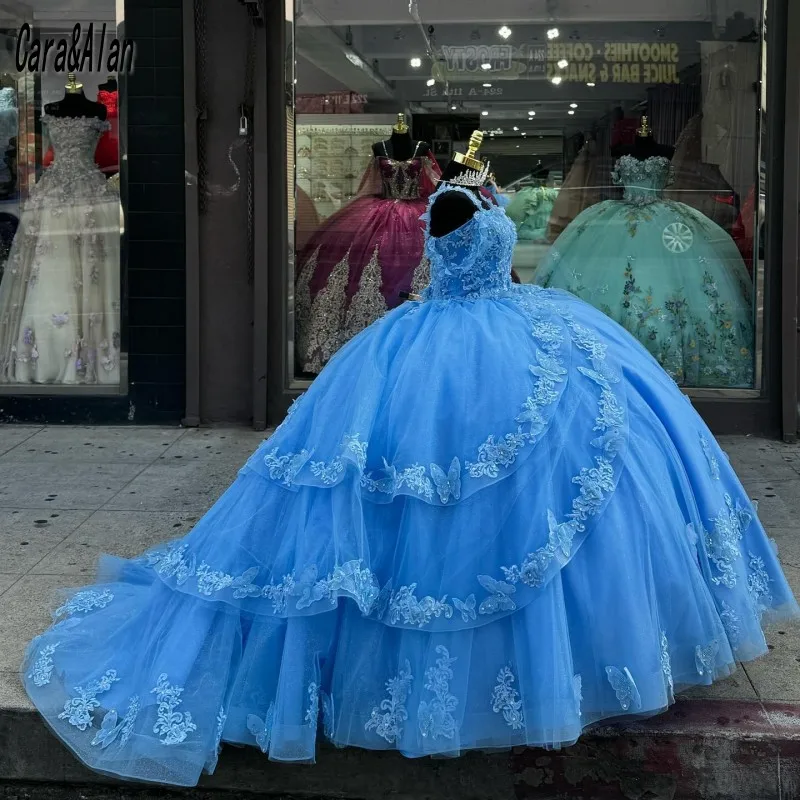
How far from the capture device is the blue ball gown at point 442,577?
Answer: 9.33 ft

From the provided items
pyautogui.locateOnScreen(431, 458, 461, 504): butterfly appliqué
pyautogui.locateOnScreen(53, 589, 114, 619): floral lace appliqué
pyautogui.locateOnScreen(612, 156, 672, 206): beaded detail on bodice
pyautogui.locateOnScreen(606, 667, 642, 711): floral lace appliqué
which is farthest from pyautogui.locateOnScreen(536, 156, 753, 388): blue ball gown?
pyautogui.locateOnScreen(606, 667, 642, 711): floral lace appliqué

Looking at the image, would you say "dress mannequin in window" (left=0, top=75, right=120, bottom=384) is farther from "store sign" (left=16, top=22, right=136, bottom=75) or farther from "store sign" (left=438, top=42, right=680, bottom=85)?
"store sign" (left=438, top=42, right=680, bottom=85)

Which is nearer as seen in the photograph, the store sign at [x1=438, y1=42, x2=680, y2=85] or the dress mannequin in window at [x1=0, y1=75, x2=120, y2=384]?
the store sign at [x1=438, y1=42, x2=680, y2=85]

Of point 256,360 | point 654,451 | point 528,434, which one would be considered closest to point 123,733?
point 528,434

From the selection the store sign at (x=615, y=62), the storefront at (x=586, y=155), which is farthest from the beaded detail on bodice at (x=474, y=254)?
the store sign at (x=615, y=62)

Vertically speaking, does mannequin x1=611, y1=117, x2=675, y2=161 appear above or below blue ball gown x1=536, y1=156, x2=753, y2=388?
above

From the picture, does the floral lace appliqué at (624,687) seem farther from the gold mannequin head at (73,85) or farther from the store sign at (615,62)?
the gold mannequin head at (73,85)

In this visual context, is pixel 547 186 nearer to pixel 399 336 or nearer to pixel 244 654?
pixel 399 336

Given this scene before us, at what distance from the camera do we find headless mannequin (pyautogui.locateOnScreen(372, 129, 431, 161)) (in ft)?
22.6

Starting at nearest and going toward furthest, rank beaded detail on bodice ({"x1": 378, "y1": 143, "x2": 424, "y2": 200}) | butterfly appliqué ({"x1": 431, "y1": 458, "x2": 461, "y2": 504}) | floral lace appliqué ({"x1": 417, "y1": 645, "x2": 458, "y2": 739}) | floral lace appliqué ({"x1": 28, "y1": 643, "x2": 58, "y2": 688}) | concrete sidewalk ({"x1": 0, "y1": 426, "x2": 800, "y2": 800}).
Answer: floral lace appliqué ({"x1": 417, "y1": 645, "x2": 458, "y2": 739})
butterfly appliqué ({"x1": 431, "y1": 458, "x2": 461, "y2": 504})
concrete sidewalk ({"x1": 0, "y1": 426, "x2": 800, "y2": 800})
floral lace appliqué ({"x1": 28, "y1": 643, "x2": 58, "y2": 688})
beaded detail on bodice ({"x1": 378, "y1": 143, "x2": 424, "y2": 200})

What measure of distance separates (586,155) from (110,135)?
307 centimetres

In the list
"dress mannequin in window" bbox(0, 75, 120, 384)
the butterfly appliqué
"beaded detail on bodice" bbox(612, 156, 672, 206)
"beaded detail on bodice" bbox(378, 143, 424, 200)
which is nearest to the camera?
the butterfly appliqué

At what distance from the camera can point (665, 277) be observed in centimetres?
690

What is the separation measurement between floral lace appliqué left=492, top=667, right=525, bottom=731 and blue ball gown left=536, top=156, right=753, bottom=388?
4340 mm
